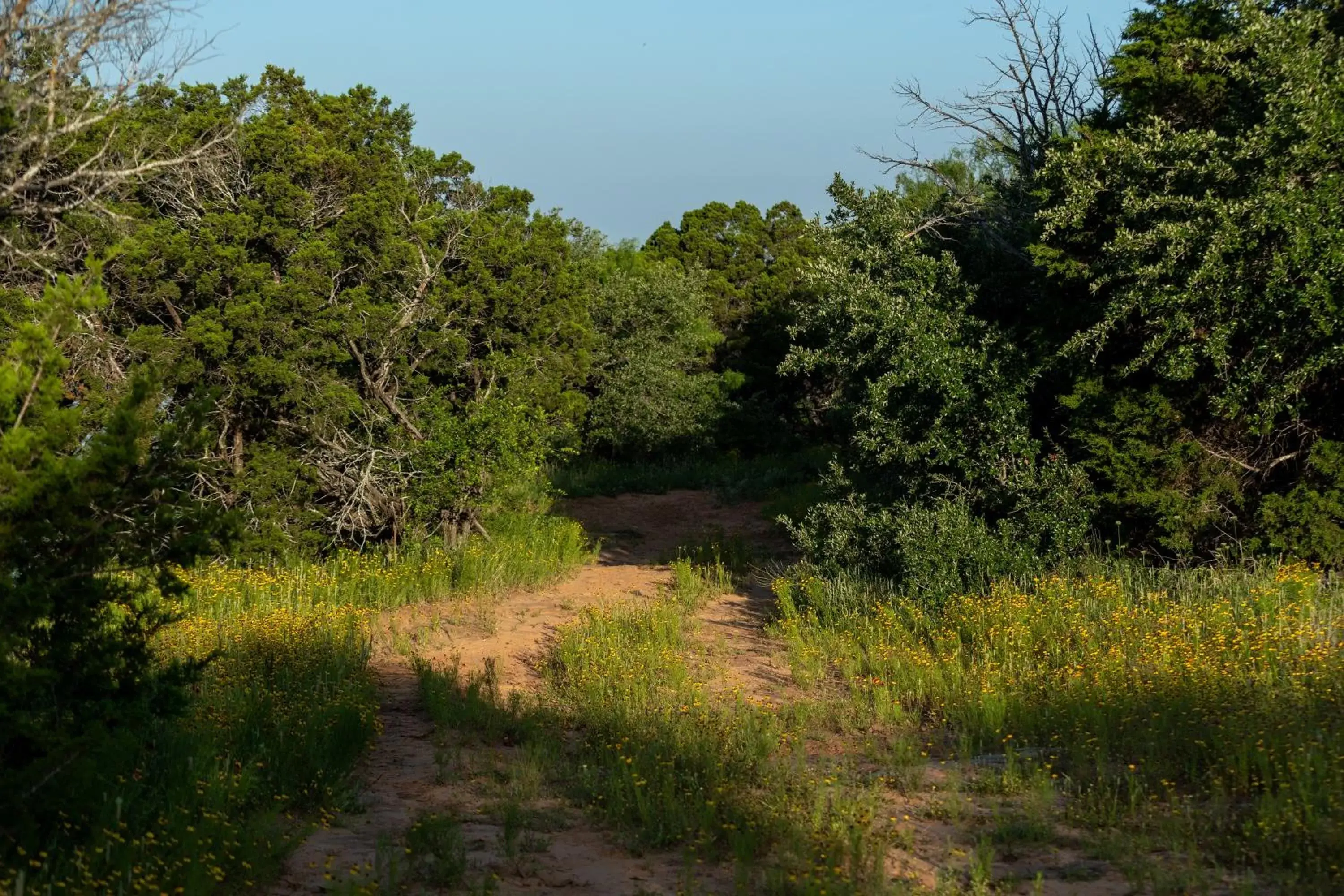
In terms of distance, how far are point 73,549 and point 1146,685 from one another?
6517 millimetres

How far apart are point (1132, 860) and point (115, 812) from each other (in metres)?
4.81

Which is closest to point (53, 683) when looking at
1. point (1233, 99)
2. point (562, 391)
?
point (1233, 99)

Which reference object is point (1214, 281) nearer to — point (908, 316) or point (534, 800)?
point (908, 316)

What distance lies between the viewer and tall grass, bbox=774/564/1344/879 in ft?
19.6

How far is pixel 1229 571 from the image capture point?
10.3m

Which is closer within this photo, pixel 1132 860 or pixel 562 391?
pixel 1132 860

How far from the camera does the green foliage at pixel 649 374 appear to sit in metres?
25.8

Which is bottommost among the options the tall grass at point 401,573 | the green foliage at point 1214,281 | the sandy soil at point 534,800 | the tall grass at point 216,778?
the sandy soil at point 534,800

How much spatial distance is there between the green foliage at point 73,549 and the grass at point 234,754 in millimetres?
197

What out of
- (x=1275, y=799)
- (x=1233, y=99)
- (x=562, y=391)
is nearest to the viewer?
(x=1275, y=799)

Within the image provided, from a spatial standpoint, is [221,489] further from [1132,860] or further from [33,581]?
[1132,860]

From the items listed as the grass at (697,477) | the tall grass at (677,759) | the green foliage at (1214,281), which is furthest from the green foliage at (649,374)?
the tall grass at (677,759)

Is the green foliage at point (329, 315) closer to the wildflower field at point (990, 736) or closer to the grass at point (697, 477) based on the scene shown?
the wildflower field at point (990, 736)

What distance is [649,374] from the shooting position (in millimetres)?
25594
